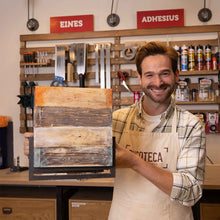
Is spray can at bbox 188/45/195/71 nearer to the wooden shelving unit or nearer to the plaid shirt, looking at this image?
the wooden shelving unit

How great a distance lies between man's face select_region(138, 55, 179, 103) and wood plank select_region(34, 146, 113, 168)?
398 millimetres

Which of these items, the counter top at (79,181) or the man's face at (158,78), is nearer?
the man's face at (158,78)

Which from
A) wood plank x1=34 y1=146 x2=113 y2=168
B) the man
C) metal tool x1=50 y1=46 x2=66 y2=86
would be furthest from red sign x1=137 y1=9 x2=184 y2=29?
wood plank x1=34 y1=146 x2=113 y2=168

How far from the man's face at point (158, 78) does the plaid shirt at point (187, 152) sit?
123mm

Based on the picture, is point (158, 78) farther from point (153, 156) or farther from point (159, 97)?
point (153, 156)

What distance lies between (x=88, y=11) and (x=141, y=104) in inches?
71.3

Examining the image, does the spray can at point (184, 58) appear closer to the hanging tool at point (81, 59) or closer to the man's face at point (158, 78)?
the hanging tool at point (81, 59)

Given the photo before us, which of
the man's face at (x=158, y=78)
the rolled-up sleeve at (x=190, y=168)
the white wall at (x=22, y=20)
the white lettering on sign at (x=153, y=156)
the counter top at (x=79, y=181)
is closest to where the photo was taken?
the rolled-up sleeve at (x=190, y=168)

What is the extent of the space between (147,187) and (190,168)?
243mm

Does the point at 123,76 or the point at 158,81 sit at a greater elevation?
the point at 123,76

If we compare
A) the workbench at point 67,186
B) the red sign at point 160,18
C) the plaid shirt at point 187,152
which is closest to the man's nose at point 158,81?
the plaid shirt at point 187,152

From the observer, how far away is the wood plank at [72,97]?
2.92 ft

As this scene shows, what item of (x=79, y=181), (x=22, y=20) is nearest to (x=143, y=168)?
(x=79, y=181)

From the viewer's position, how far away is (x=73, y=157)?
0.89 m
